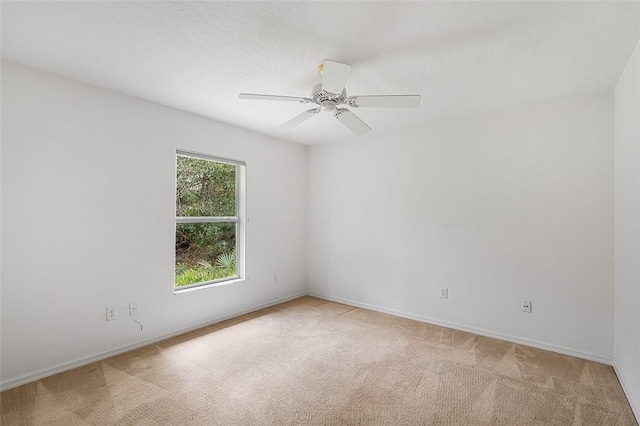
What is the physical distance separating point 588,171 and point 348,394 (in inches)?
112

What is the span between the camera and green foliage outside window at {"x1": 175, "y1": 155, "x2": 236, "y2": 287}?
3449 millimetres

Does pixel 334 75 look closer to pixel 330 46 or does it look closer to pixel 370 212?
pixel 330 46

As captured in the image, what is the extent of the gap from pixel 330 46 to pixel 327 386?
2407 mm

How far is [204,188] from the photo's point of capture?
3686mm

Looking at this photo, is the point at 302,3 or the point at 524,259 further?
the point at 524,259

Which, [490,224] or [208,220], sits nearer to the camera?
[490,224]

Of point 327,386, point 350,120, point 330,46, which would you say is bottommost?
point 327,386

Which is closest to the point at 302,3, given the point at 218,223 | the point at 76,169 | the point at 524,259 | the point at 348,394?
the point at 76,169

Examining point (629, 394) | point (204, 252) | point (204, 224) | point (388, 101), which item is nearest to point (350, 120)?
point (388, 101)

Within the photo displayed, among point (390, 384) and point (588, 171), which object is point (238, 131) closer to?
point (390, 384)

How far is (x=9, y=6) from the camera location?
1665 millimetres

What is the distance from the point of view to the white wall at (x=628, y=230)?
2016mm

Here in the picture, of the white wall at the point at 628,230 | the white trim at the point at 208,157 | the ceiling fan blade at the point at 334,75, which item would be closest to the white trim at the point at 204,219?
the white trim at the point at 208,157

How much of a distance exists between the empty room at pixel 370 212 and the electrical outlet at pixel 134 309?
1.3 inches
